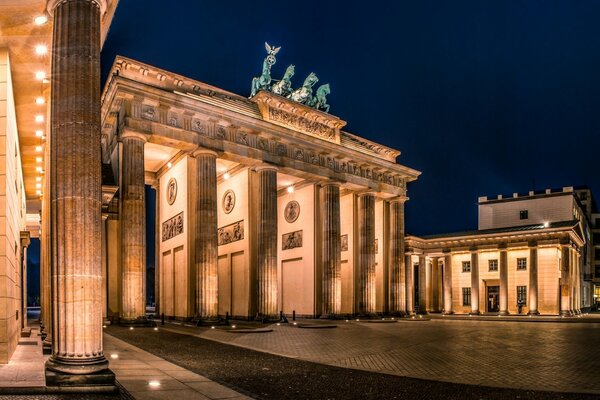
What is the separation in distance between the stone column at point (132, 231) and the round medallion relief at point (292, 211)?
63.1 ft

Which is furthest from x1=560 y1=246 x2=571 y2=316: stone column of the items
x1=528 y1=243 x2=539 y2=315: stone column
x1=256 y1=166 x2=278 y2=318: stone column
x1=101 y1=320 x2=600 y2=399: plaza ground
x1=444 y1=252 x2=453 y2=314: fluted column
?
x1=101 y1=320 x2=600 y2=399: plaza ground

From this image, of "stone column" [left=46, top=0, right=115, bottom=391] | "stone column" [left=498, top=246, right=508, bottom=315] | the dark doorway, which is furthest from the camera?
the dark doorway

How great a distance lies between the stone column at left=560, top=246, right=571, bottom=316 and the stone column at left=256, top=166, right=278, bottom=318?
4249cm

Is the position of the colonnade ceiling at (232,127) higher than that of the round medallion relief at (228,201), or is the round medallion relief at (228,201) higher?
the colonnade ceiling at (232,127)

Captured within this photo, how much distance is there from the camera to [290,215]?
1965 inches

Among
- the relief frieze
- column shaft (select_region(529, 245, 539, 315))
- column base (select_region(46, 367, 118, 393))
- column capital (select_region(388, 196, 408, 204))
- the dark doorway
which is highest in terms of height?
column capital (select_region(388, 196, 408, 204))

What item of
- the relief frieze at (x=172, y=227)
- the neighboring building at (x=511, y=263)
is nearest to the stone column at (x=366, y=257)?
the neighboring building at (x=511, y=263)

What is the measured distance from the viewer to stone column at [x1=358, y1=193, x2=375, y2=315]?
49281mm

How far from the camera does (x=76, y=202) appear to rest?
395 inches

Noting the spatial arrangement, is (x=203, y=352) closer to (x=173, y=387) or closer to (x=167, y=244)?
(x=173, y=387)

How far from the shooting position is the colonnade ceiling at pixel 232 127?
109 feet

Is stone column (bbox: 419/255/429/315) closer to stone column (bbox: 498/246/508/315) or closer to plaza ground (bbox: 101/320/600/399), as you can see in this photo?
stone column (bbox: 498/246/508/315)

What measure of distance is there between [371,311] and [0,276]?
1586 inches

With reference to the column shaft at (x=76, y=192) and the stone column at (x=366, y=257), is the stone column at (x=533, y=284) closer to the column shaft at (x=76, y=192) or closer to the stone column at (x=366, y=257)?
the stone column at (x=366, y=257)
